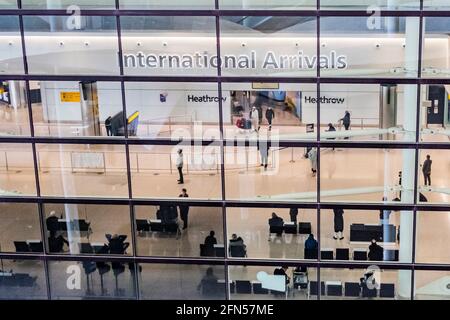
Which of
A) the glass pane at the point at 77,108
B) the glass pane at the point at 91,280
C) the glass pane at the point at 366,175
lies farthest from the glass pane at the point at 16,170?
the glass pane at the point at 366,175

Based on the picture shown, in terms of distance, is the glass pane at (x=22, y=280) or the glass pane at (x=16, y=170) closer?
the glass pane at (x=16, y=170)

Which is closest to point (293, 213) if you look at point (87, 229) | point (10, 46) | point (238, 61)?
point (238, 61)

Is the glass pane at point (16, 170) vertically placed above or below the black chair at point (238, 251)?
above

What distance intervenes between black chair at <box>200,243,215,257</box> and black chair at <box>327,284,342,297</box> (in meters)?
2.39

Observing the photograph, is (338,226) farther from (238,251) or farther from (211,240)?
(211,240)

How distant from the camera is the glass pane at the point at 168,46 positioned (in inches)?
496

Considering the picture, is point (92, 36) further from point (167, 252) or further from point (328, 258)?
point (328, 258)

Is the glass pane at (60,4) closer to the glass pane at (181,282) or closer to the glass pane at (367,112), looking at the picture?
the glass pane at (367,112)

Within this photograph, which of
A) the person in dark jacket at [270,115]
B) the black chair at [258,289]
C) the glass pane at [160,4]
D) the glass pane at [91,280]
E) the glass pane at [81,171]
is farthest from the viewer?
the glass pane at [91,280]

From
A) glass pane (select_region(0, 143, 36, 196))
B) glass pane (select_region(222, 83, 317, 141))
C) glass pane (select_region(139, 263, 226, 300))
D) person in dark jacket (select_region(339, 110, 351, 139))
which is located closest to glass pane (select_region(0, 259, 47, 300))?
glass pane (select_region(0, 143, 36, 196))

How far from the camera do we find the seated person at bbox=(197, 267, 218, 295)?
13.5 m

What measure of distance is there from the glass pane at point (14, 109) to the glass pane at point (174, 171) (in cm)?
216

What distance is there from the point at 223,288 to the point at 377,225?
3261mm

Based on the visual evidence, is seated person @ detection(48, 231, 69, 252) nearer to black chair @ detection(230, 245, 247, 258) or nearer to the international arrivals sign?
black chair @ detection(230, 245, 247, 258)
